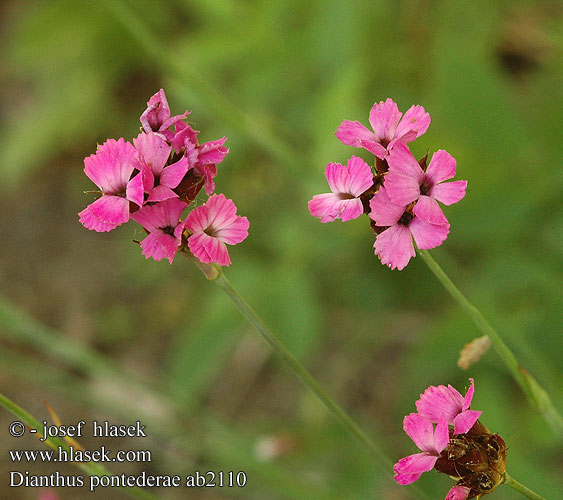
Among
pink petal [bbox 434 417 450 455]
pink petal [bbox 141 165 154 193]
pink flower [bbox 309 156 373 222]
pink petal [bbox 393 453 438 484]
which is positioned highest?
pink petal [bbox 141 165 154 193]

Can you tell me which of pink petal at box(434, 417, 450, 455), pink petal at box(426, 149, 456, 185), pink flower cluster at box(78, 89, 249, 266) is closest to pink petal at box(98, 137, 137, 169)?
pink flower cluster at box(78, 89, 249, 266)

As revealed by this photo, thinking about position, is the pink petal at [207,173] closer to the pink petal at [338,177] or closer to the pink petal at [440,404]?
the pink petal at [338,177]

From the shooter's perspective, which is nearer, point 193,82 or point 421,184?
point 421,184

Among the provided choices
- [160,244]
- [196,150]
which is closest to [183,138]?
[196,150]

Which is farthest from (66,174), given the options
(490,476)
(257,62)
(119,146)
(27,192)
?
(490,476)

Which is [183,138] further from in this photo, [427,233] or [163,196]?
[427,233]

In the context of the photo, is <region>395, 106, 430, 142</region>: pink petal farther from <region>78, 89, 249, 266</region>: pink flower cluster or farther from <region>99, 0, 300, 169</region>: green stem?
<region>99, 0, 300, 169</region>: green stem
